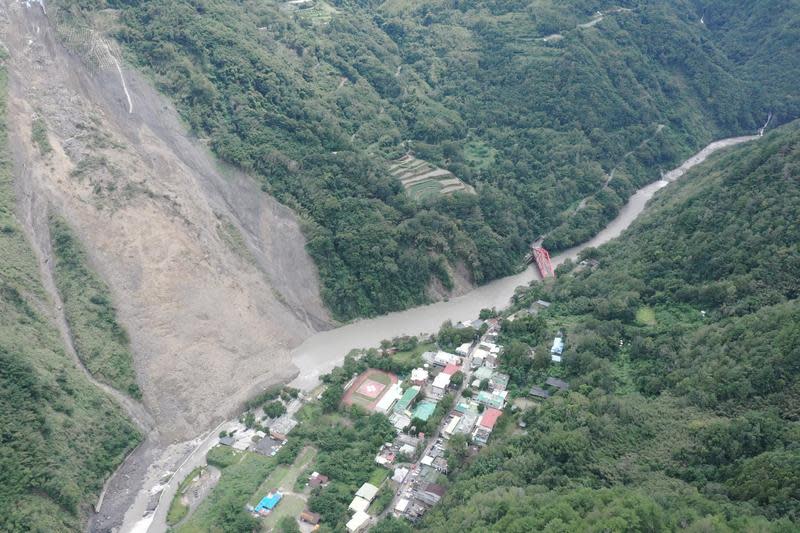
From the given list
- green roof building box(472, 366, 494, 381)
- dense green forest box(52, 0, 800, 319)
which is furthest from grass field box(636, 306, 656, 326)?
dense green forest box(52, 0, 800, 319)

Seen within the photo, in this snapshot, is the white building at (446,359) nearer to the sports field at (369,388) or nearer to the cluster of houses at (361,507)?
the sports field at (369,388)

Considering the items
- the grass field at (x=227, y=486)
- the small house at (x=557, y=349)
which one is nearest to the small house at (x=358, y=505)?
the grass field at (x=227, y=486)

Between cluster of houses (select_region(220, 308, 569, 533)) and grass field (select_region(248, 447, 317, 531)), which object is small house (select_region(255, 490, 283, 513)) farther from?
grass field (select_region(248, 447, 317, 531))

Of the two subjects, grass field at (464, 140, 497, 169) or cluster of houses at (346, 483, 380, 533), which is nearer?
cluster of houses at (346, 483, 380, 533)

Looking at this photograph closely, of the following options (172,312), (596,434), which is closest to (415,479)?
(596,434)

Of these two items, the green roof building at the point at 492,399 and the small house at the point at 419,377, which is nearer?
the green roof building at the point at 492,399
